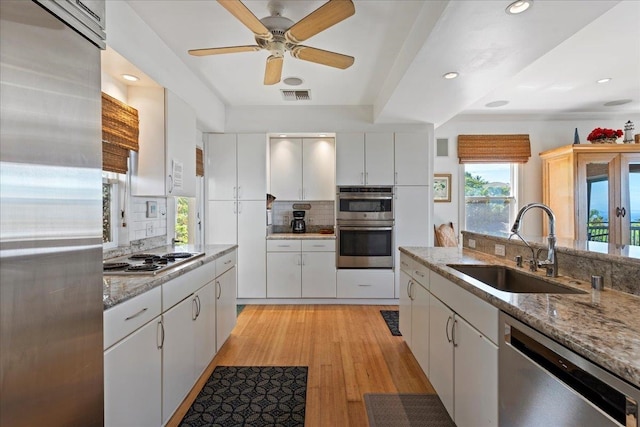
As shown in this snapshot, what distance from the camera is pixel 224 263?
285 centimetres

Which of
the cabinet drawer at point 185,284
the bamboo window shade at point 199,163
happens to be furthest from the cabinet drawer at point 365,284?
the bamboo window shade at point 199,163

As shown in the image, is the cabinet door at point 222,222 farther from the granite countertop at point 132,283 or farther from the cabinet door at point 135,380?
the cabinet door at point 135,380

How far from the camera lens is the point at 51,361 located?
0.81 m

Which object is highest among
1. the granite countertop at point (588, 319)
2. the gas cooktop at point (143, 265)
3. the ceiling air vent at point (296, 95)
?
the ceiling air vent at point (296, 95)

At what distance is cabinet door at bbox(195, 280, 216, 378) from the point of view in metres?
2.23

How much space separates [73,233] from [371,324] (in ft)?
10.5

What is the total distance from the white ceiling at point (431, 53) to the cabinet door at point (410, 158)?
244 mm

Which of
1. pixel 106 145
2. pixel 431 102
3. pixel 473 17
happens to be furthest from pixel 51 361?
pixel 431 102

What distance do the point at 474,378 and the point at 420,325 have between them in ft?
2.86

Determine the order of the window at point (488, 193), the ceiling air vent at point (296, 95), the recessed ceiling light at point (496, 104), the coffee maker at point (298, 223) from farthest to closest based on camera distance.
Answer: the window at point (488, 193)
the coffee maker at point (298, 223)
the recessed ceiling light at point (496, 104)
the ceiling air vent at point (296, 95)

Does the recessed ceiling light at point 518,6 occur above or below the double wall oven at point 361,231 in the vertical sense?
above

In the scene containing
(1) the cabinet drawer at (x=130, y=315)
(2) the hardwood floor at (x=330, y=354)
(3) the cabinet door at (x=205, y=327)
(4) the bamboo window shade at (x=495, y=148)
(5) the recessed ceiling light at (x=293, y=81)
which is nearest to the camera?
(1) the cabinet drawer at (x=130, y=315)

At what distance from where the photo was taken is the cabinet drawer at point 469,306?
1.36m

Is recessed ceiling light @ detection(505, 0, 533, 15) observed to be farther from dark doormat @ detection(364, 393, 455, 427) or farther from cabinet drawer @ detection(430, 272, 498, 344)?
dark doormat @ detection(364, 393, 455, 427)
